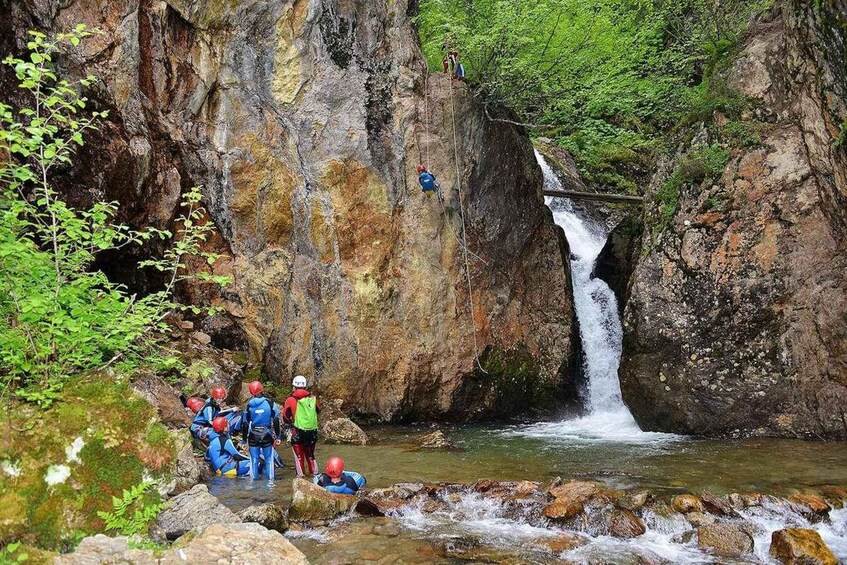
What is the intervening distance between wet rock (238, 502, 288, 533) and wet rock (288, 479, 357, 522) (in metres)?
0.35

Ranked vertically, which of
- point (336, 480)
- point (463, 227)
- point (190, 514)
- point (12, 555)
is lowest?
point (336, 480)

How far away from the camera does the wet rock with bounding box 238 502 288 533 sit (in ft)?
23.5

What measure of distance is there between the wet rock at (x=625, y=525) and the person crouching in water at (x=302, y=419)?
469 centimetres

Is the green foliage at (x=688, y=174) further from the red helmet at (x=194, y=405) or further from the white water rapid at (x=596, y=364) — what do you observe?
the red helmet at (x=194, y=405)

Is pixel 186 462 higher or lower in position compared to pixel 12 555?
lower

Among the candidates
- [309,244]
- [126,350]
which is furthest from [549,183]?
[126,350]

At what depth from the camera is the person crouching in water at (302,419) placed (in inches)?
382

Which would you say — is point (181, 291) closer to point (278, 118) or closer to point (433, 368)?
point (278, 118)

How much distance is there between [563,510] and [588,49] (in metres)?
13.2

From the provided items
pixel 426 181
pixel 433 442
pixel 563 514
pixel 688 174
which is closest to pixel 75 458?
pixel 563 514

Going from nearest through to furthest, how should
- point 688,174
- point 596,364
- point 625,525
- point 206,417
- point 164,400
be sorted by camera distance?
point 625,525
point 206,417
point 164,400
point 688,174
point 596,364

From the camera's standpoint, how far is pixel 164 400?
1145 centimetres

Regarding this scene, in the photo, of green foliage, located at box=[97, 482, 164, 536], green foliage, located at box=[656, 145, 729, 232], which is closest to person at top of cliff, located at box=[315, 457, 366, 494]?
green foliage, located at box=[97, 482, 164, 536]

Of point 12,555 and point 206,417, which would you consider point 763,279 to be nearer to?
point 206,417
